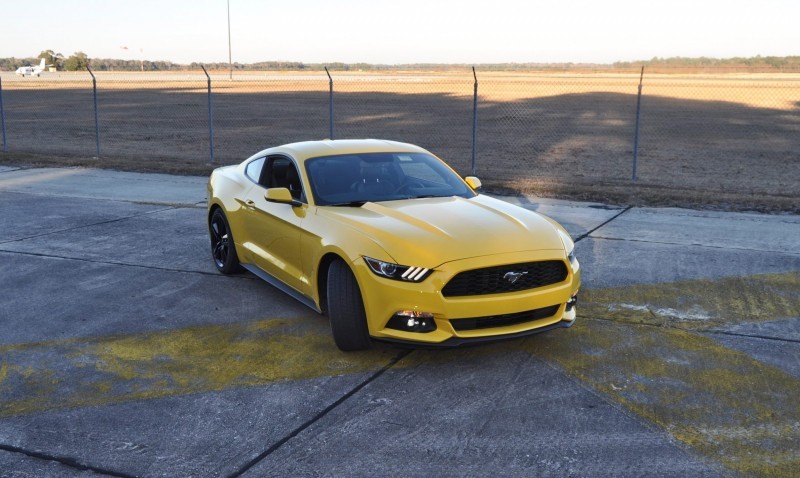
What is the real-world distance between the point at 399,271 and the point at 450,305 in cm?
40

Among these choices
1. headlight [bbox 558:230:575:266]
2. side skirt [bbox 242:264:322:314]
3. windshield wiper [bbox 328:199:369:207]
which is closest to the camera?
headlight [bbox 558:230:575:266]

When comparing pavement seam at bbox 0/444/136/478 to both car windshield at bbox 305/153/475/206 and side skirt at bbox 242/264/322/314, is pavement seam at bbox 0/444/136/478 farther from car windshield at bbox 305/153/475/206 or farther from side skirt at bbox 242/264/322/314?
car windshield at bbox 305/153/475/206

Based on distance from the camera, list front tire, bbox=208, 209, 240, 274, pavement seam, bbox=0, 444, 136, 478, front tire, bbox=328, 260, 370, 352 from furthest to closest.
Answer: front tire, bbox=208, 209, 240, 274 → front tire, bbox=328, 260, 370, 352 → pavement seam, bbox=0, 444, 136, 478

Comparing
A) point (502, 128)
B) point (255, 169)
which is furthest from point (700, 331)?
point (502, 128)

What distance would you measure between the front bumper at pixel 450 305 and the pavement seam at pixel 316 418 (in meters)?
0.28

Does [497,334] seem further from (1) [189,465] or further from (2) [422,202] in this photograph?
(1) [189,465]

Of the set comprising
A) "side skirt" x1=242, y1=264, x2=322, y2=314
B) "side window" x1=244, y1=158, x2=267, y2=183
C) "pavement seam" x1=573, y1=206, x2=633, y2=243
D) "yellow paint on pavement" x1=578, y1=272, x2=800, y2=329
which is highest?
"side window" x1=244, y1=158, x2=267, y2=183

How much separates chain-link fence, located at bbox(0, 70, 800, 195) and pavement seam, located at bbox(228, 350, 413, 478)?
9609mm

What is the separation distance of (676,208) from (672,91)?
3476 cm

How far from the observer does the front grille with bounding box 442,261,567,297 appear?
5.16 meters

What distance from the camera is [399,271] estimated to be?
205 inches

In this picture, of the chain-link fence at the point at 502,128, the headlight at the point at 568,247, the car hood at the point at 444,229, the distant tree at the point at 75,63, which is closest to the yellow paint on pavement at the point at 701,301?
the headlight at the point at 568,247

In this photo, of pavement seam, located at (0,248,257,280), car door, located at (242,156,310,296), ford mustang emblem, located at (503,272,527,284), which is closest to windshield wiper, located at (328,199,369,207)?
car door, located at (242,156,310,296)

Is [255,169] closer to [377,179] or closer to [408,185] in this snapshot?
[377,179]
